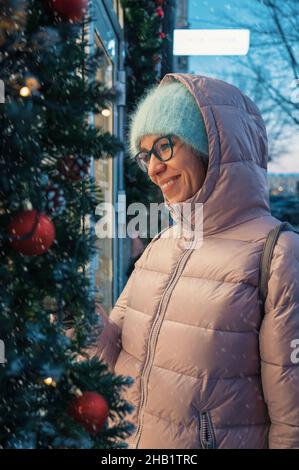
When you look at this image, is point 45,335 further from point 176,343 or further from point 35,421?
point 176,343

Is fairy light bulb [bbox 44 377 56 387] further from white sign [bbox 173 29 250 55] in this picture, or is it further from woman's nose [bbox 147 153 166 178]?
white sign [bbox 173 29 250 55]

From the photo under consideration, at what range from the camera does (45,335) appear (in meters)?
0.90

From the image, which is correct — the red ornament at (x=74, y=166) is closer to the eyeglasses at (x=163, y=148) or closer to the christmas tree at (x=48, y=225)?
the christmas tree at (x=48, y=225)

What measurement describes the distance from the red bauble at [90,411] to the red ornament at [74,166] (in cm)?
39

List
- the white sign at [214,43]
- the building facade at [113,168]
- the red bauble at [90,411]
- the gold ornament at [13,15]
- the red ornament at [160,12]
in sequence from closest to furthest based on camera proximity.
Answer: the gold ornament at [13,15] → the red bauble at [90,411] → the building facade at [113,168] → the white sign at [214,43] → the red ornament at [160,12]

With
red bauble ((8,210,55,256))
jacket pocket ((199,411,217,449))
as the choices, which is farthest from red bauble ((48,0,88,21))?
jacket pocket ((199,411,217,449))

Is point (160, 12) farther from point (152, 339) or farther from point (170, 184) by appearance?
point (152, 339)

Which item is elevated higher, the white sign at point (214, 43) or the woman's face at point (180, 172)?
the white sign at point (214, 43)

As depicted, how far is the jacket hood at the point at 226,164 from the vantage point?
1.68 meters

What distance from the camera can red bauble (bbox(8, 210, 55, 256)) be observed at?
0.85 m

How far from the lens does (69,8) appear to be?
90cm

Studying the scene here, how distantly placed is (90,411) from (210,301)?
730 mm

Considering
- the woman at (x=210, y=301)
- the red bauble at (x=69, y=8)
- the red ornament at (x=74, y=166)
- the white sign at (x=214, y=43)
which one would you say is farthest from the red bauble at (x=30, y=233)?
the white sign at (x=214, y=43)

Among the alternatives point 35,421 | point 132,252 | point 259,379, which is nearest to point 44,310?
point 35,421
